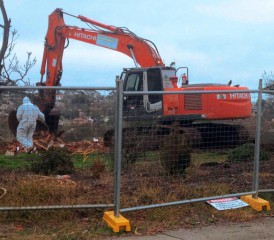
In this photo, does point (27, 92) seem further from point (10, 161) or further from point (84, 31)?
point (84, 31)

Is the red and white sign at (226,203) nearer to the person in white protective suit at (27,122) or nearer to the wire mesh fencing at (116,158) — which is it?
the wire mesh fencing at (116,158)

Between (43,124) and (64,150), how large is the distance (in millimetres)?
1139

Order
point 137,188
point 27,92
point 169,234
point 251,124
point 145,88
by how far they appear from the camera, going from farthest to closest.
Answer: point 145,88 → point 251,124 → point 137,188 → point 27,92 → point 169,234

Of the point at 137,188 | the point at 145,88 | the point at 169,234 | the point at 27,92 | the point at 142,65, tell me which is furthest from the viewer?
the point at 142,65

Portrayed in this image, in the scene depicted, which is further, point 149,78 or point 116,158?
point 149,78

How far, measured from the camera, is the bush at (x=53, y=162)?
8.28 metres

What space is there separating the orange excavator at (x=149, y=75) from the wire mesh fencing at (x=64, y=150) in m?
2.62

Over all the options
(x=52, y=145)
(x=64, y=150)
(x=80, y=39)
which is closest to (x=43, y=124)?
(x=52, y=145)

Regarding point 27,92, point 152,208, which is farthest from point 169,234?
point 27,92

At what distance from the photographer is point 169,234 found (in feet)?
20.1

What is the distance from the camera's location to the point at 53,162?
8.67 meters

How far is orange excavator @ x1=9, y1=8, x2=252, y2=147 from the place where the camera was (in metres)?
13.5

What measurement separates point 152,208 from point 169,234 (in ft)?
2.31

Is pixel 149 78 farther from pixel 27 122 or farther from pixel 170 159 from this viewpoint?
pixel 27 122
